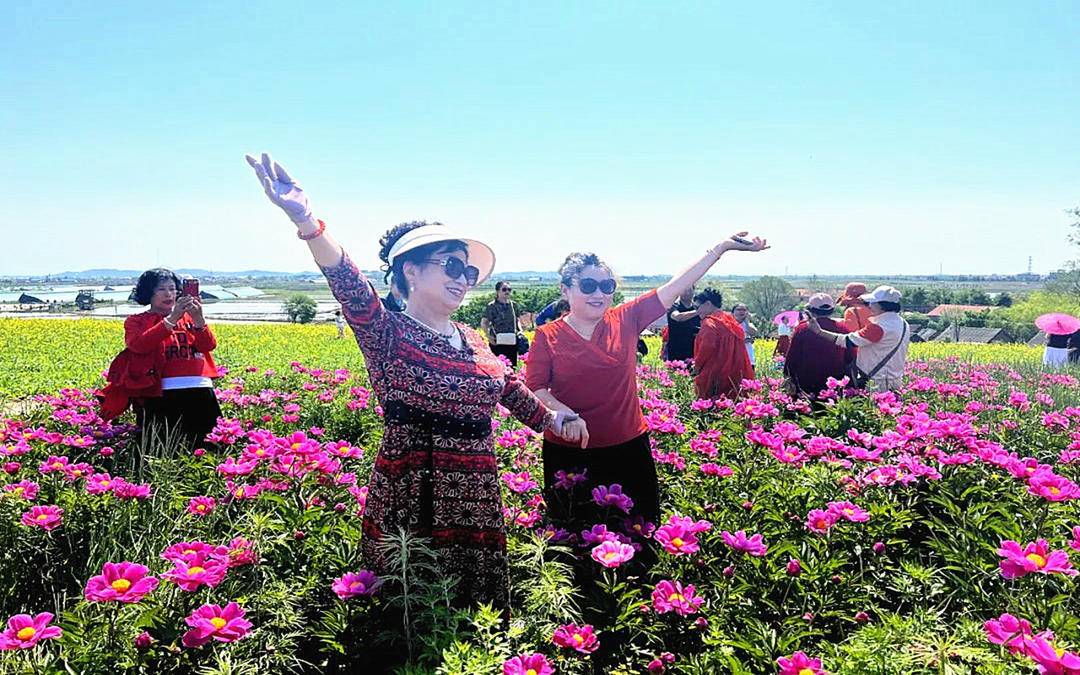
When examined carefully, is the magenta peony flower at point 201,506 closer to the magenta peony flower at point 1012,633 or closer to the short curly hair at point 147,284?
the short curly hair at point 147,284

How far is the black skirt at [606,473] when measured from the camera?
10.1 feet

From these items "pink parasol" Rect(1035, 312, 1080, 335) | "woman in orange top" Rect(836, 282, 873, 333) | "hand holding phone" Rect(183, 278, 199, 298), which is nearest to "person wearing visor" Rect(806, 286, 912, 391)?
"woman in orange top" Rect(836, 282, 873, 333)

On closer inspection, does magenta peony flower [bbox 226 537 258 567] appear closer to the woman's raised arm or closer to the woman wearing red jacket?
the woman's raised arm

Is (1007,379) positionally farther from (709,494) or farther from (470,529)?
(470,529)

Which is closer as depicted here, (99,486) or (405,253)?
(405,253)

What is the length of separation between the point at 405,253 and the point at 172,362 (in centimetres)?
249

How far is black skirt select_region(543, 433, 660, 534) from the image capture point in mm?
3080

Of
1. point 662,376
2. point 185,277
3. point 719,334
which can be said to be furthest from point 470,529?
point 662,376

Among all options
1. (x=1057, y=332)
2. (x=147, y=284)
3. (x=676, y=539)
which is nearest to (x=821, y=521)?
(x=676, y=539)

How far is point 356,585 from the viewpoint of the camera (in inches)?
76.7

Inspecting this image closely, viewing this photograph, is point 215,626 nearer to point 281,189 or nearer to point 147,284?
point 281,189

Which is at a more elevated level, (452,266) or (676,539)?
(452,266)

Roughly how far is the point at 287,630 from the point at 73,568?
40.4 inches

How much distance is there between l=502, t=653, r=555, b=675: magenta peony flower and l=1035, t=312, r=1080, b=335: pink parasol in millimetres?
11345
